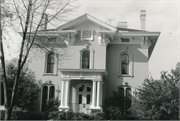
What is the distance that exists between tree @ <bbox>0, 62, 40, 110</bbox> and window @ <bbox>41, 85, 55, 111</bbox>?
110 centimetres

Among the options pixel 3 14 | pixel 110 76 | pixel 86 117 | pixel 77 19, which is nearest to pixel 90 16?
pixel 77 19

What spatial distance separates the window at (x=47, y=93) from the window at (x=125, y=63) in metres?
5.89

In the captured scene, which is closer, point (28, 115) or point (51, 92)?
point (28, 115)

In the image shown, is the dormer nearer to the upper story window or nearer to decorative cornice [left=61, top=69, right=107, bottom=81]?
the upper story window

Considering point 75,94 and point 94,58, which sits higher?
point 94,58

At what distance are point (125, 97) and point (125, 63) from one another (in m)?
3.10

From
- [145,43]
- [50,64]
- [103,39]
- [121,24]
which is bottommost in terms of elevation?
[50,64]

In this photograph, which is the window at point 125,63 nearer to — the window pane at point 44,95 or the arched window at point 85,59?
the arched window at point 85,59

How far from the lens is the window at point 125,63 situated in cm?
2252

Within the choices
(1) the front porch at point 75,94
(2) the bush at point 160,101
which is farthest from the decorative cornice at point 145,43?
(2) the bush at point 160,101

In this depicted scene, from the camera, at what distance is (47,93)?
22.8m

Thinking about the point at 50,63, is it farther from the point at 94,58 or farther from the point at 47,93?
the point at 94,58

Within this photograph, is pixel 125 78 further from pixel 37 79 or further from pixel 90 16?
pixel 37 79

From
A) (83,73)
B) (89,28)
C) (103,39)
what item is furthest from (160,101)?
(89,28)
